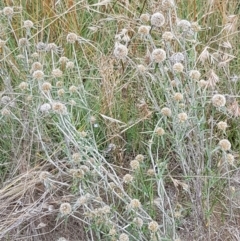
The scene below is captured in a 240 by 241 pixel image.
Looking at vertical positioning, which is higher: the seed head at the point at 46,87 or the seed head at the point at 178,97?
the seed head at the point at 46,87

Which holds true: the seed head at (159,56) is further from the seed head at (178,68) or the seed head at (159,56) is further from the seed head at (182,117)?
the seed head at (182,117)

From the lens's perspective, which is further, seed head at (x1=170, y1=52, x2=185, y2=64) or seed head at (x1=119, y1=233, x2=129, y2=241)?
seed head at (x1=170, y1=52, x2=185, y2=64)

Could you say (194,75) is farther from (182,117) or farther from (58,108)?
(58,108)

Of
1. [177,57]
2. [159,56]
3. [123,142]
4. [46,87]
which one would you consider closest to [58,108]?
[46,87]

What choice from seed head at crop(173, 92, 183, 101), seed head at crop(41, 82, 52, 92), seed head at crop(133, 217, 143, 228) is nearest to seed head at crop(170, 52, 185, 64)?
seed head at crop(173, 92, 183, 101)

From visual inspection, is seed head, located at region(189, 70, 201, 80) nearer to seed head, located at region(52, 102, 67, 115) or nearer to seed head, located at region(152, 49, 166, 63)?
seed head, located at region(152, 49, 166, 63)

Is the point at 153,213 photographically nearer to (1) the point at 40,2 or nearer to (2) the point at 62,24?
(2) the point at 62,24

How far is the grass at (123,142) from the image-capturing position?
6.37ft

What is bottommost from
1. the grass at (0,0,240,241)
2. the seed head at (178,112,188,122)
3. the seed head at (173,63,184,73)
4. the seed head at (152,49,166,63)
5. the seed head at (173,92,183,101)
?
the grass at (0,0,240,241)

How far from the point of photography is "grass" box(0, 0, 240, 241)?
6.37 ft

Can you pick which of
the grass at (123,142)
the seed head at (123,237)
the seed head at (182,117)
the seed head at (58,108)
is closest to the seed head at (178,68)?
the grass at (123,142)

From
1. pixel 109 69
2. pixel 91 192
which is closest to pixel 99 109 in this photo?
pixel 109 69

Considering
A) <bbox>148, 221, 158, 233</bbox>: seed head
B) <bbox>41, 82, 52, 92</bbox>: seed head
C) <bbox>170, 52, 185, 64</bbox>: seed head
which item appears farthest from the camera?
<bbox>170, 52, 185, 64</bbox>: seed head

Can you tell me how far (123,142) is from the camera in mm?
2416
